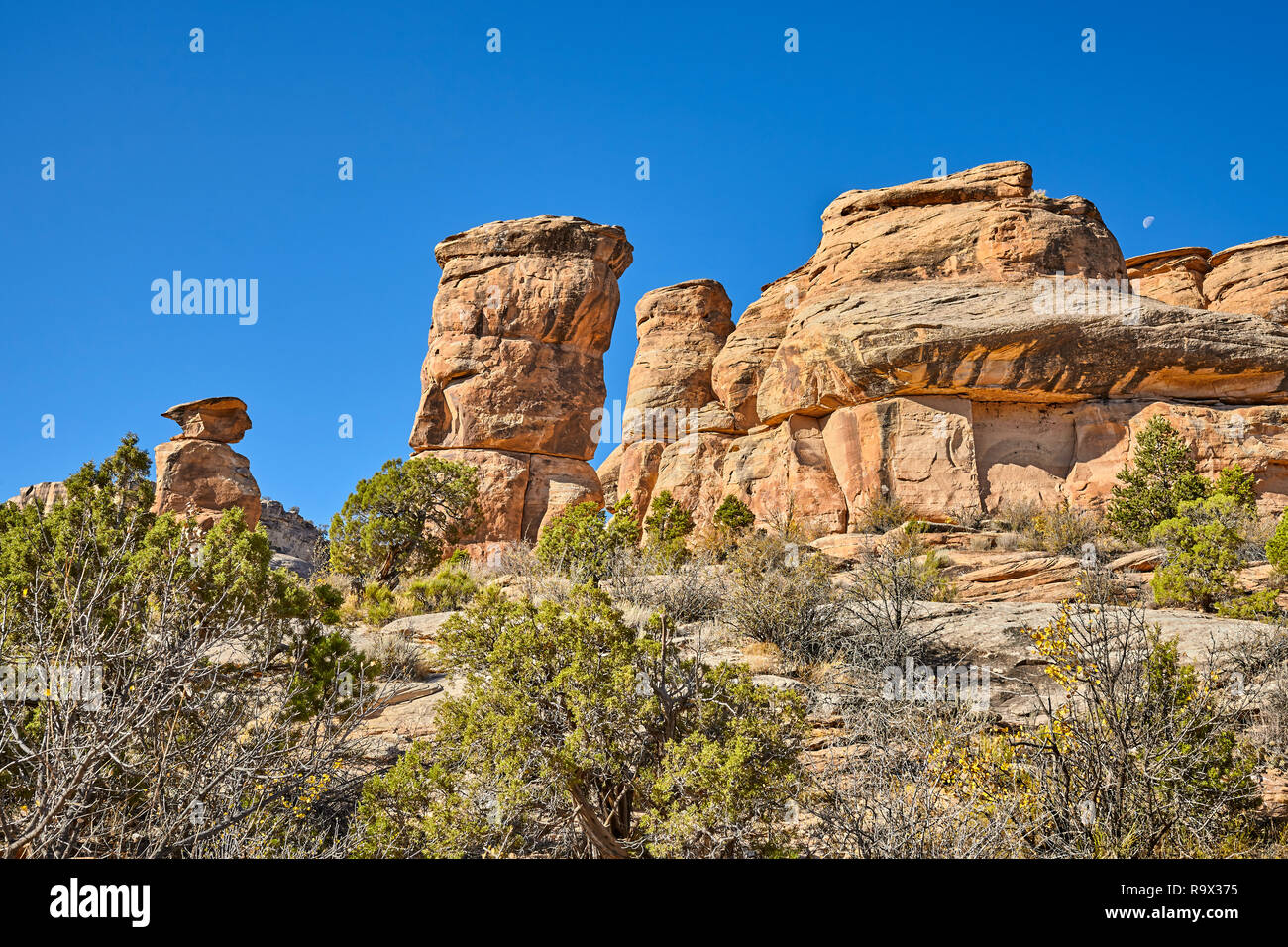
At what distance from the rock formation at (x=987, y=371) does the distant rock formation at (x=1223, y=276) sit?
13.4 meters

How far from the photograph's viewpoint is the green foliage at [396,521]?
18812 millimetres

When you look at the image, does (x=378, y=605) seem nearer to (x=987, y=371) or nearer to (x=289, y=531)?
(x=987, y=371)

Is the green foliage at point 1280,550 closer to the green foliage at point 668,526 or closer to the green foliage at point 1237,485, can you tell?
the green foliage at point 1237,485

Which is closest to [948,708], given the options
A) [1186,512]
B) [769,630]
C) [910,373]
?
[769,630]

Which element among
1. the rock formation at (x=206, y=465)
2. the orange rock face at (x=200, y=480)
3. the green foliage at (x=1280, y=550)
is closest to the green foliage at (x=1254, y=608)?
the green foliage at (x=1280, y=550)

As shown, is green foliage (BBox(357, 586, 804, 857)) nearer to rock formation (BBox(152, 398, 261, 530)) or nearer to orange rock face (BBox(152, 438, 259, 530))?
rock formation (BBox(152, 398, 261, 530))

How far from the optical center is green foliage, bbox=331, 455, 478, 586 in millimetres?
18812

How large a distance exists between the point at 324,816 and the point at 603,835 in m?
2.26

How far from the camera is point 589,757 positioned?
5.68m

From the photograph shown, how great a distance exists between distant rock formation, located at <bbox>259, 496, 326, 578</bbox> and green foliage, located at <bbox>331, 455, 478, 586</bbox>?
16.9 m

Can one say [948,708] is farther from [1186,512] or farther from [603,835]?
[1186,512]

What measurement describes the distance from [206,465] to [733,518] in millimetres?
16813

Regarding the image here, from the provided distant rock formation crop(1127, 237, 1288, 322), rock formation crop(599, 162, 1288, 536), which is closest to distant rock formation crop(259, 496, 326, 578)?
rock formation crop(599, 162, 1288, 536)
